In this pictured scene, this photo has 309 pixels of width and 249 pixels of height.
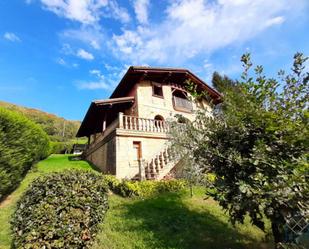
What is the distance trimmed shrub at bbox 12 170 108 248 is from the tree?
286 centimetres

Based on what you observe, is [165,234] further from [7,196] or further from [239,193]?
[7,196]

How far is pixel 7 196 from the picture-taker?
10289 mm

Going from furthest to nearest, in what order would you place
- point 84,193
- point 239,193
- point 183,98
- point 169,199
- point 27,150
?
point 183,98, point 27,150, point 169,199, point 84,193, point 239,193

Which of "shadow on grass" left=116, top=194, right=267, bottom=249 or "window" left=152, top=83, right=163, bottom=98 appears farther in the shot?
"window" left=152, top=83, right=163, bottom=98

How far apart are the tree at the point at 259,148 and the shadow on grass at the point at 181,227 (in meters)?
1.53

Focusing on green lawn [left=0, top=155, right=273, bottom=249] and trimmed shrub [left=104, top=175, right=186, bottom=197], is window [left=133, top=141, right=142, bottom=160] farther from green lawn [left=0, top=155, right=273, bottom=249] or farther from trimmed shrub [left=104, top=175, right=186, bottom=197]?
green lawn [left=0, top=155, right=273, bottom=249]

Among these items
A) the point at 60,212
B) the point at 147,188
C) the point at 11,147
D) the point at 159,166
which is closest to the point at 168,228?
the point at 60,212

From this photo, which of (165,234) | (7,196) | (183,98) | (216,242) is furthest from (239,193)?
(183,98)

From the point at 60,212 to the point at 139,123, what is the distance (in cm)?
1119

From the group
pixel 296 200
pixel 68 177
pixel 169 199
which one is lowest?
pixel 169 199

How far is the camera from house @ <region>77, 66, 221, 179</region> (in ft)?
47.4

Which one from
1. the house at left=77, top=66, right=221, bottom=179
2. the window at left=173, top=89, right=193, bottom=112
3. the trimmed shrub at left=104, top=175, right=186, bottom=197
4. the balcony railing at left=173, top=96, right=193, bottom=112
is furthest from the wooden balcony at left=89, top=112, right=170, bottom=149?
the window at left=173, top=89, right=193, bottom=112

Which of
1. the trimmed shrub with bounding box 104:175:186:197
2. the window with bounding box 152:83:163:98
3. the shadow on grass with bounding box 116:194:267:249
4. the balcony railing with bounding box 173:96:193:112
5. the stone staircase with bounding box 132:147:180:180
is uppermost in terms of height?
the window with bounding box 152:83:163:98

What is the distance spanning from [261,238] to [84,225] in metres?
5.25
